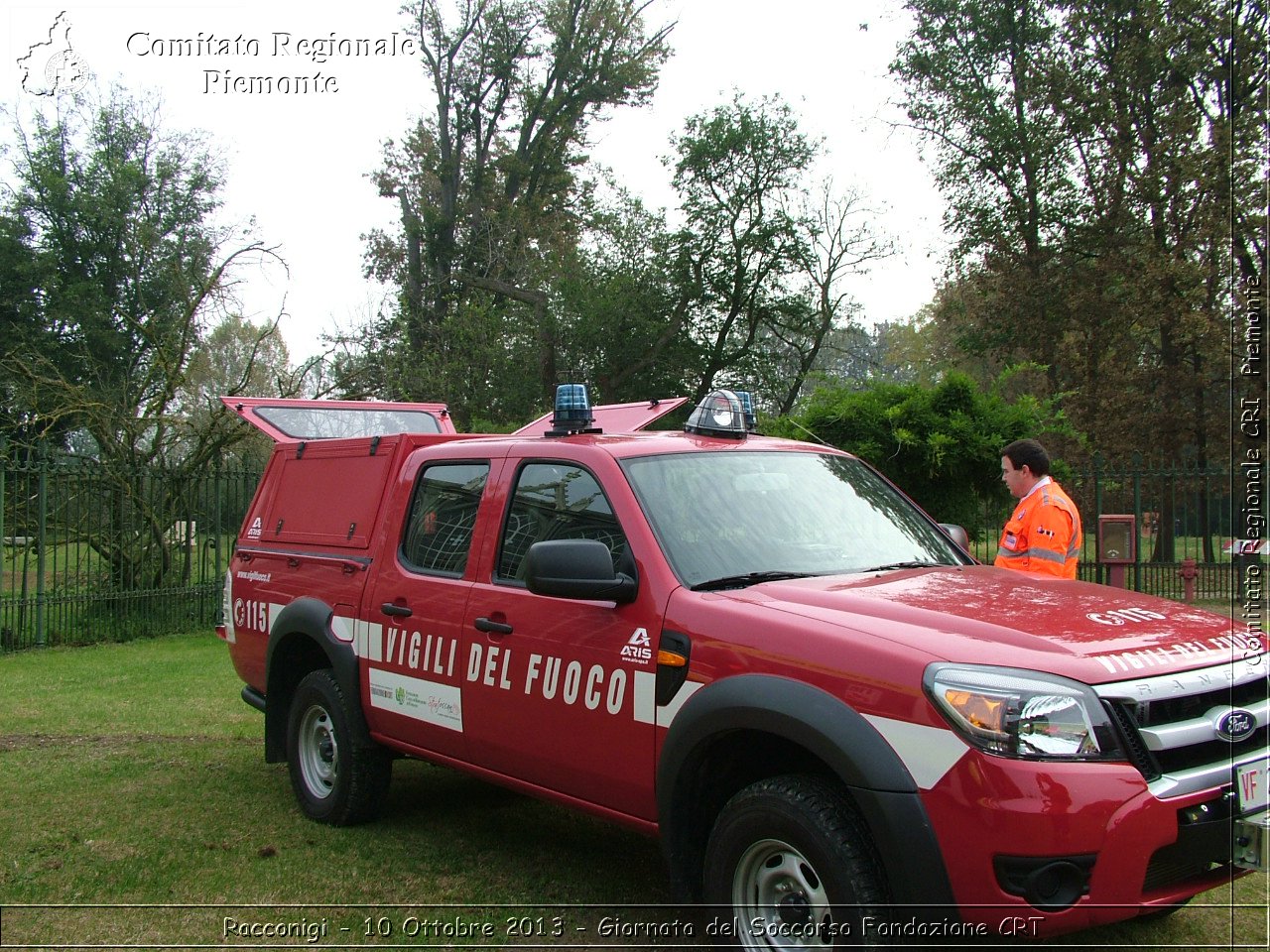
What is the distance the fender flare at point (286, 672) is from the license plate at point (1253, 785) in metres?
3.76

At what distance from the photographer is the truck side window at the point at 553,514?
4.07 m

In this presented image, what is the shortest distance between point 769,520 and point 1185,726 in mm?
1602

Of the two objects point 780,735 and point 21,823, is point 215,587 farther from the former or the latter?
point 780,735

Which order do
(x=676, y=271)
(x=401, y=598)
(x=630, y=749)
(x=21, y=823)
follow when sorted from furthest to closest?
(x=676, y=271) → (x=21, y=823) → (x=401, y=598) → (x=630, y=749)

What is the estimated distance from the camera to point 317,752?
5.71 metres

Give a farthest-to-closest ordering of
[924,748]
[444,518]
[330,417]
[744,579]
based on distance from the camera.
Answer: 1. [330,417]
2. [444,518]
3. [744,579]
4. [924,748]

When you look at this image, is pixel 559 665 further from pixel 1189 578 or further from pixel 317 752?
pixel 1189 578

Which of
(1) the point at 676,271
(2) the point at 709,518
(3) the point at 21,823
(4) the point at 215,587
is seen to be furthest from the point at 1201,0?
(3) the point at 21,823

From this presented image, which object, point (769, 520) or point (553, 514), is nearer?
point (769, 520)

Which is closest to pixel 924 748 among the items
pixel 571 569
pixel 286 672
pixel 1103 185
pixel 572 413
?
pixel 571 569

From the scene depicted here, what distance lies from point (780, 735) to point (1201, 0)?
961 inches

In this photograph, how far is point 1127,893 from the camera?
280cm

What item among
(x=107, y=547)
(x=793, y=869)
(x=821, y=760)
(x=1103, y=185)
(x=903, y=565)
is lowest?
(x=793, y=869)

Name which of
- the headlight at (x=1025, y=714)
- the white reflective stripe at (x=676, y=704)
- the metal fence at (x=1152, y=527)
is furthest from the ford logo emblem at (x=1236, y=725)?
the metal fence at (x=1152, y=527)
